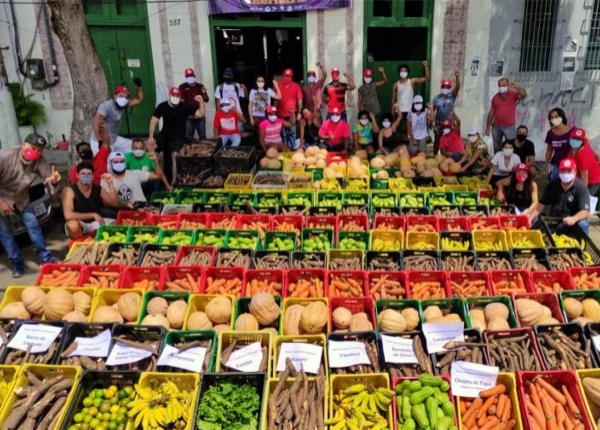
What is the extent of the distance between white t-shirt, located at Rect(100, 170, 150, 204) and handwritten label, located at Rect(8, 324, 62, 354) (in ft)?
11.8

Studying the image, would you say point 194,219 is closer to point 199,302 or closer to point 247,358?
point 199,302

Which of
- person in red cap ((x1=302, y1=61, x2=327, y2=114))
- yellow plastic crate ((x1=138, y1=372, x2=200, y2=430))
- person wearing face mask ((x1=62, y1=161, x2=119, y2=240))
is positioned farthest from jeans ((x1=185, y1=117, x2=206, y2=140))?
yellow plastic crate ((x1=138, y1=372, x2=200, y2=430))

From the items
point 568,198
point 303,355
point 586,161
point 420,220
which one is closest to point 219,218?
point 420,220

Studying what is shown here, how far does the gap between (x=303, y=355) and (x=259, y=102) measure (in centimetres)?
880

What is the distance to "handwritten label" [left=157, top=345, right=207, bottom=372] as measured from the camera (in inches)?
188

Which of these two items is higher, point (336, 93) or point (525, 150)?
point (336, 93)

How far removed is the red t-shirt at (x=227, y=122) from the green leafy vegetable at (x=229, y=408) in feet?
25.0

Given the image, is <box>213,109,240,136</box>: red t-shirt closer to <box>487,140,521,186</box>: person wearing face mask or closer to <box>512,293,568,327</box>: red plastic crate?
<box>487,140,521,186</box>: person wearing face mask

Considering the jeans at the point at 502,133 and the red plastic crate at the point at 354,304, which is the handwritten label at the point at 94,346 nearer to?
the red plastic crate at the point at 354,304

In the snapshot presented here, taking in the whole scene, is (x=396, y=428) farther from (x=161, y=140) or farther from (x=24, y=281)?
(x=161, y=140)

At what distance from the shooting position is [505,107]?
1172 centimetres

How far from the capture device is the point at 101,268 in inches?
252

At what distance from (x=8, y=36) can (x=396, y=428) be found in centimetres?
1385

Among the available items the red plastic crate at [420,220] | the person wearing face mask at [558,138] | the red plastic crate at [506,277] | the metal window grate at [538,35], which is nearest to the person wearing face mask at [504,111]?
the metal window grate at [538,35]
